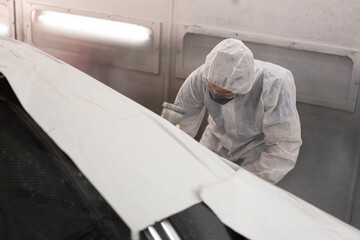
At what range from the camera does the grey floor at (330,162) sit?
2.99 m

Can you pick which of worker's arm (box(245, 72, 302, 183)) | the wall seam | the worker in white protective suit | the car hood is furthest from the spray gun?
the wall seam

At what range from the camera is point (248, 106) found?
2.75 meters

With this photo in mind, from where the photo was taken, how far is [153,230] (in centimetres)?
147

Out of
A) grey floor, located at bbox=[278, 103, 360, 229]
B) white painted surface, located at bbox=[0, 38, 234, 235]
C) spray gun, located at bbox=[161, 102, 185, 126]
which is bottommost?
grey floor, located at bbox=[278, 103, 360, 229]

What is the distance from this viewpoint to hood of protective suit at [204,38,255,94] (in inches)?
97.9

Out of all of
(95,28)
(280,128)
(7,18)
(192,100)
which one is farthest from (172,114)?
(7,18)

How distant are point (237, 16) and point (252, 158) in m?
0.88

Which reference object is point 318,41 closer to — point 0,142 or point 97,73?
point 97,73

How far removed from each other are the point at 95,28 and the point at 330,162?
1880 millimetres

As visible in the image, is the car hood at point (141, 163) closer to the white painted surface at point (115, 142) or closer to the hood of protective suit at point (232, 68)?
the white painted surface at point (115, 142)

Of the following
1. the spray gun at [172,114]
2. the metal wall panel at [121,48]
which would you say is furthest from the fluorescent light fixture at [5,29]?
the spray gun at [172,114]

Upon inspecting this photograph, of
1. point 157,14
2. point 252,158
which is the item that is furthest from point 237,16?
point 252,158

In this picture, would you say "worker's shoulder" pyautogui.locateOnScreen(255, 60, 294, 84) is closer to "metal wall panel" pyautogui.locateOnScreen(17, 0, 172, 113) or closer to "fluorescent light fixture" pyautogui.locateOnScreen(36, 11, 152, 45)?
"metal wall panel" pyautogui.locateOnScreen(17, 0, 172, 113)

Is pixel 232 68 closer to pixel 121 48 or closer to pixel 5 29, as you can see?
→ pixel 121 48
